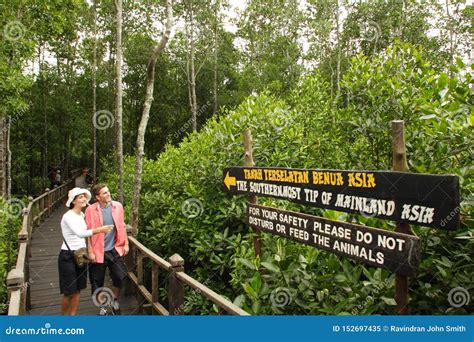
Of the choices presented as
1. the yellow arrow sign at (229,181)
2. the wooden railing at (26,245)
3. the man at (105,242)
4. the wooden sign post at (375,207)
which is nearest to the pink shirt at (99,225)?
the man at (105,242)

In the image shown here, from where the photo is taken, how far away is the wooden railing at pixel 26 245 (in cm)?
437

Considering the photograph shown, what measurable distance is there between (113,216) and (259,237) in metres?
2.16

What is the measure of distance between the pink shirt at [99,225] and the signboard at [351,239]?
2.25 metres

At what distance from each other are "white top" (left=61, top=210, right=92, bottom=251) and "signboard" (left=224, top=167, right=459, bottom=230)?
2.31m

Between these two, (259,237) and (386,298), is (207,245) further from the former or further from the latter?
(386,298)

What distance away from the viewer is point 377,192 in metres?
2.93

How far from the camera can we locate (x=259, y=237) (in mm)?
4527

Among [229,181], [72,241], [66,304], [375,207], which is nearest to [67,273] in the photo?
[72,241]

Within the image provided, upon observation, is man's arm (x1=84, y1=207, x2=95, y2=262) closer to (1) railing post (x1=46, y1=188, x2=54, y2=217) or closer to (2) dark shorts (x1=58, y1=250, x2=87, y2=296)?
(2) dark shorts (x1=58, y1=250, x2=87, y2=296)

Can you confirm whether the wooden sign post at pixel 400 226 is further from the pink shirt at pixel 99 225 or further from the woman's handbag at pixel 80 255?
the pink shirt at pixel 99 225

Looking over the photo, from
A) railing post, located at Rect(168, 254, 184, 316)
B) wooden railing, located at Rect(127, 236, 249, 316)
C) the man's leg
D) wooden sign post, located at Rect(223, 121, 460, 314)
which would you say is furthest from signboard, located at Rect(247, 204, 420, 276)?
the man's leg

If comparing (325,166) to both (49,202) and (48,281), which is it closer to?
(48,281)

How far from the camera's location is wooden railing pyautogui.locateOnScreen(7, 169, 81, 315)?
14.3 feet

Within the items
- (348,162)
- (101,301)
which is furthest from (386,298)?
(101,301)
